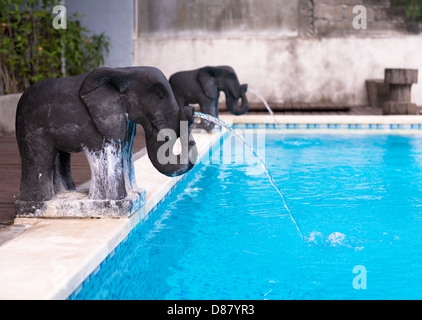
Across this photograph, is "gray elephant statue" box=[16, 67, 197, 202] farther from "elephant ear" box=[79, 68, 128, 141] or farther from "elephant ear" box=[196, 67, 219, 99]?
"elephant ear" box=[196, 67, 219, 99]

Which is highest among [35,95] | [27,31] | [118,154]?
[27,31]

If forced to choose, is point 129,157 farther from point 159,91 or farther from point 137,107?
point 159,91

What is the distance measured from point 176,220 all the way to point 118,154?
0.87 metres

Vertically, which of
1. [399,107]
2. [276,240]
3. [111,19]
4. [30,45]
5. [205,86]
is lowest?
[276,240]

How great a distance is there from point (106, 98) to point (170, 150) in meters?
0.49

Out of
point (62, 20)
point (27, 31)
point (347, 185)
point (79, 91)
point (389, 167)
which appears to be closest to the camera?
point (79, 91)

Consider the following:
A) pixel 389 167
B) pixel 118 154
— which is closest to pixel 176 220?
pixel 118 154

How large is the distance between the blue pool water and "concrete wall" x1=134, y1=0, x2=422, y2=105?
21.5 ft

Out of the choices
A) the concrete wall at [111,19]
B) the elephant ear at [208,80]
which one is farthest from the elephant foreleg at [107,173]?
the concrete wall at [111,19]

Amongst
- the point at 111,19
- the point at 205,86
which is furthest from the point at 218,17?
the point at 205,86

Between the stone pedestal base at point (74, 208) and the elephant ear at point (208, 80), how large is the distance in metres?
4.22

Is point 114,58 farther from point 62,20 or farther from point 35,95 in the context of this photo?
point 35,95

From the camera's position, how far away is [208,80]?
772 cm

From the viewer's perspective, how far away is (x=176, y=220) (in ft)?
13.9
